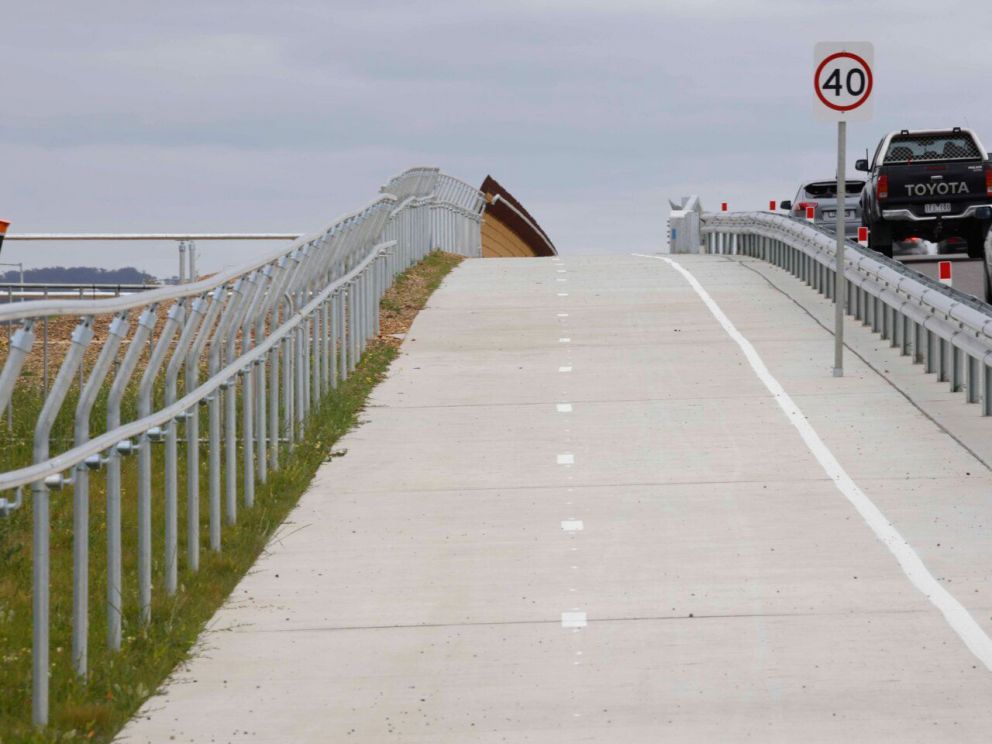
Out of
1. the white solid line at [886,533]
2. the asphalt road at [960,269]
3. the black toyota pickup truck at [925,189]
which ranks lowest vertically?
the white solid line at [886,533]

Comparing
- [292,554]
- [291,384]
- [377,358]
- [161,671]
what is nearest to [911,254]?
[377,358]

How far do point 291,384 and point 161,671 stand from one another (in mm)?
5883

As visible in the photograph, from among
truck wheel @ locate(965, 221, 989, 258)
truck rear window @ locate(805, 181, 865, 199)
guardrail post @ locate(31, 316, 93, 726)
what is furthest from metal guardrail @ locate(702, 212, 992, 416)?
A: guardrail post @ locate(31, 316, 93, 726)

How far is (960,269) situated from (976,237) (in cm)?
76

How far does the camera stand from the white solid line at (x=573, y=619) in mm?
9297

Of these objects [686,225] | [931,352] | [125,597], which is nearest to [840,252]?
[931,352]

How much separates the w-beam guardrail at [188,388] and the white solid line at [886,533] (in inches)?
142

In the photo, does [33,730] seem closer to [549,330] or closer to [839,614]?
[839,614]

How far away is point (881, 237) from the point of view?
2998 cm

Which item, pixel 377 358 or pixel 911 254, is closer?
pixel 377 358

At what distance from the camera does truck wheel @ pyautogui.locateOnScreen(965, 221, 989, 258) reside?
Result: 2995 cm

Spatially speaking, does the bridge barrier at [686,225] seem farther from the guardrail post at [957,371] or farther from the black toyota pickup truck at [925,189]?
the guardrail post at [957,371]

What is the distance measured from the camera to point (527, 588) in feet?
33.1

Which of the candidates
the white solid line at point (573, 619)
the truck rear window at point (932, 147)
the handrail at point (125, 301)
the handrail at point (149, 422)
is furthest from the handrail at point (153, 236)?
the white solid line at point (573, 619)
